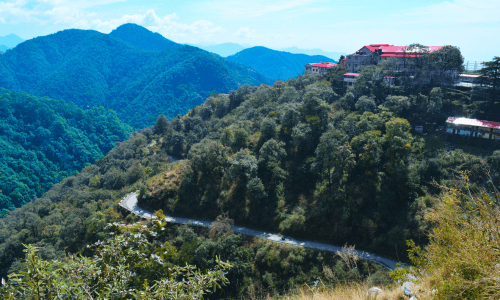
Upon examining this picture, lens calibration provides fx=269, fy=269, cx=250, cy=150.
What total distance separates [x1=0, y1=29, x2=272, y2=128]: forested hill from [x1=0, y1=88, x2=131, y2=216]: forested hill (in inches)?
961

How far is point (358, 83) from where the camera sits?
3500 cm

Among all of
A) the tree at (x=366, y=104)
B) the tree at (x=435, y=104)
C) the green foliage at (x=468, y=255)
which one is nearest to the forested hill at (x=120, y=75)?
the tree at (x=366, y=104)

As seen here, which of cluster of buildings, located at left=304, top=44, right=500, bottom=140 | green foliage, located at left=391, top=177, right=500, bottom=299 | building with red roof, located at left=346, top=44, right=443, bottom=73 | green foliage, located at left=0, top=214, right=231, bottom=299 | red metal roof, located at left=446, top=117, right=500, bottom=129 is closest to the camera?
green foliage, located at left=0, top=214, right=231, bottom=299

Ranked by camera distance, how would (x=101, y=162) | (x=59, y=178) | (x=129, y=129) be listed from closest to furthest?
(x=101, y=162), (x=59, y=178), (x=129, y=129)

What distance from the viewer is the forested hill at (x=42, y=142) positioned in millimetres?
63812

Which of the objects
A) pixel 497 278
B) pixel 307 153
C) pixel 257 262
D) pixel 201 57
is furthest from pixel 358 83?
pixel 201 57

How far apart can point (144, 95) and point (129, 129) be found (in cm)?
2989

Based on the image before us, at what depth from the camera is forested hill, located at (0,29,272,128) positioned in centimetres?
12938

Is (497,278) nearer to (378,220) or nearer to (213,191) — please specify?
(378,220)

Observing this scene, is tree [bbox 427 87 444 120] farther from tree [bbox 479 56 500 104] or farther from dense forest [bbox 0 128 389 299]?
dense forest [bbox 0 128 389 299]

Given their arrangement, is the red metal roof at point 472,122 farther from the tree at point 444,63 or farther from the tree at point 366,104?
the tree at point 366,104

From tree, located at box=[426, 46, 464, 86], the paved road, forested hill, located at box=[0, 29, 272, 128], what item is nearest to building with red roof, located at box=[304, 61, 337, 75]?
tree, located at box=[426, 46, 464, 86]

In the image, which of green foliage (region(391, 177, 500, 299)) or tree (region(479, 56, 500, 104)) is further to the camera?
tree (region(479, 56, 500, 104))

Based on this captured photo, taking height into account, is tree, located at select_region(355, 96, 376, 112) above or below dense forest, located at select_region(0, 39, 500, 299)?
above
